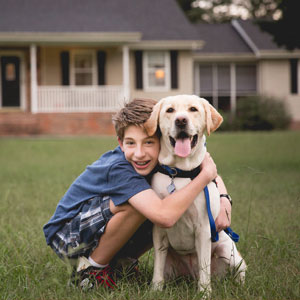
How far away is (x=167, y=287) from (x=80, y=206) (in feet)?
2.69

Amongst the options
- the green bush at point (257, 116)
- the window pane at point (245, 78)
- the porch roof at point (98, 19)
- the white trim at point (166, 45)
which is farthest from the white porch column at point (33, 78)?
the window pane at point (245, 78)

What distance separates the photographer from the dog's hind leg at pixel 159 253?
328 centimetres

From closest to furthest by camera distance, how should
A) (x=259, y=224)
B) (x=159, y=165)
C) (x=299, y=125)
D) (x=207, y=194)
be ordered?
1. (x=207, y=194)
2. (x=159, y=165)
3. (x=259, y=224)
4. (x=299, y=125)

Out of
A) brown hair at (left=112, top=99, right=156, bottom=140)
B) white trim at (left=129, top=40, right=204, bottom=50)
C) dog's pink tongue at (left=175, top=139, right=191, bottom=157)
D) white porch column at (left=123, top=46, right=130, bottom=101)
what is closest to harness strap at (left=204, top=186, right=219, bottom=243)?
dog's pink tongue at (left=175, top=139, right=191, bottom=157)

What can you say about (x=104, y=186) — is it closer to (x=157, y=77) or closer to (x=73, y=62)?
(x=73, y=62)

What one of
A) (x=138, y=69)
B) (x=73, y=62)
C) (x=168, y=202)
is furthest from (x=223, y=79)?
(x=168, y=202)

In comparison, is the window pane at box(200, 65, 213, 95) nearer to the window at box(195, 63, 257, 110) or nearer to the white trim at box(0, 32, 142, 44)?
the window at box(195, 63, 257, 110)

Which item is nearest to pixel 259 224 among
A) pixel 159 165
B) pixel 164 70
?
pixel 159 165

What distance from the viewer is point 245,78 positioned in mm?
25734

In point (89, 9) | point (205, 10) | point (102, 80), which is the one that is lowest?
point (102, 80)

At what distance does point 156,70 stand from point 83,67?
10.4ft

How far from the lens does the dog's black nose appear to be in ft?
10.2

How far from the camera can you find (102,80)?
2130 cm

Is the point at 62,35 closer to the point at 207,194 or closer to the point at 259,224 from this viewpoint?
the point at 259,224
